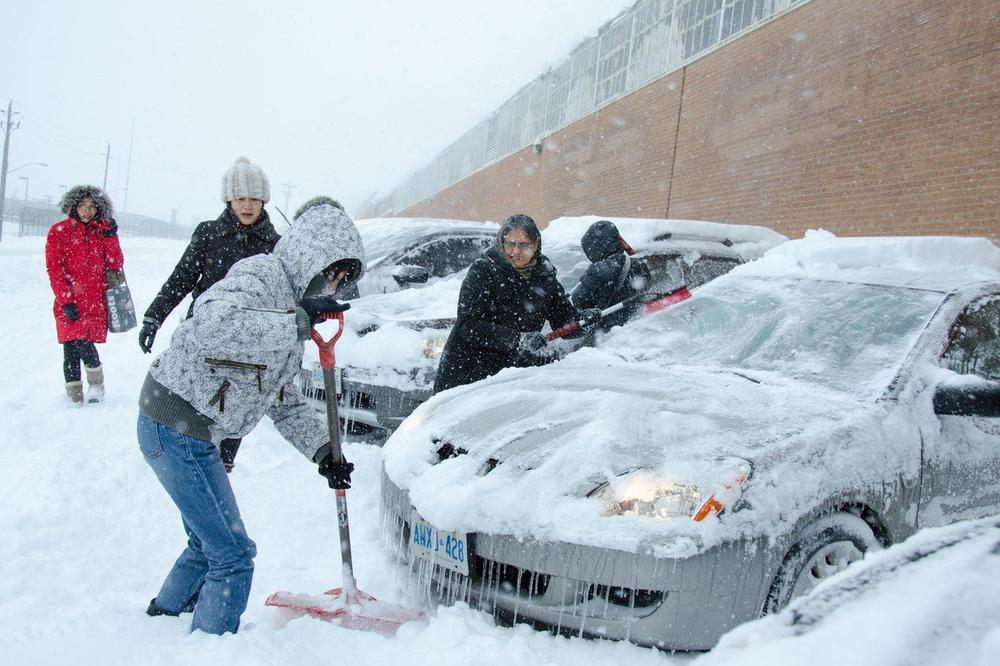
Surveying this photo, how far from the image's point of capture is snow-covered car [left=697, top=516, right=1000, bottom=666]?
3.20 ft

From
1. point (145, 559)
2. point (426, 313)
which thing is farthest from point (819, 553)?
point (426, 313)

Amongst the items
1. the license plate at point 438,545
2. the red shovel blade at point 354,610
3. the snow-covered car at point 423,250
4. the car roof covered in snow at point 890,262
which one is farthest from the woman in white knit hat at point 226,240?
the snow-covered car at point 423,250

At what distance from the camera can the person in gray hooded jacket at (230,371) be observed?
90.0 inches

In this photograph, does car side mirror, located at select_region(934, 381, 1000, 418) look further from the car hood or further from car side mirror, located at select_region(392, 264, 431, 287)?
car side mirror, located at select_region(392, 264, 431, 287)

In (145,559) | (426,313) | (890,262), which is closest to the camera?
(145,559)

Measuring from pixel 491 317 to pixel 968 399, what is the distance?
2308mm

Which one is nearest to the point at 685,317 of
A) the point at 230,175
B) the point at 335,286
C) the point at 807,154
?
the point at 335,286

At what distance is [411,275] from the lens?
21.8ft

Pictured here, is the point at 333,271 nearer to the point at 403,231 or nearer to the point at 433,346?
the point at 433,346

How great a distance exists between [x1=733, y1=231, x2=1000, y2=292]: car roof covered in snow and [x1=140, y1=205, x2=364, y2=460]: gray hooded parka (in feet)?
8.22

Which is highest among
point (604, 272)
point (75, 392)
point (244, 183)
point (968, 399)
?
point (244, 183)

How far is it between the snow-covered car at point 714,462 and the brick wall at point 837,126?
16.6 ft

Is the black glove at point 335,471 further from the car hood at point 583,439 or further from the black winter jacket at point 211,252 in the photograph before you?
the black winter jacket at point 211,252

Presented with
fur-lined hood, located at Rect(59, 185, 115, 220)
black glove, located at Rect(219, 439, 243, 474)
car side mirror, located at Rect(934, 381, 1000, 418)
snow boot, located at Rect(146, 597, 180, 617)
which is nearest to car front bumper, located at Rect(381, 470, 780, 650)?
car side mirror, located at Rect(934, 381, 1000, 418)
